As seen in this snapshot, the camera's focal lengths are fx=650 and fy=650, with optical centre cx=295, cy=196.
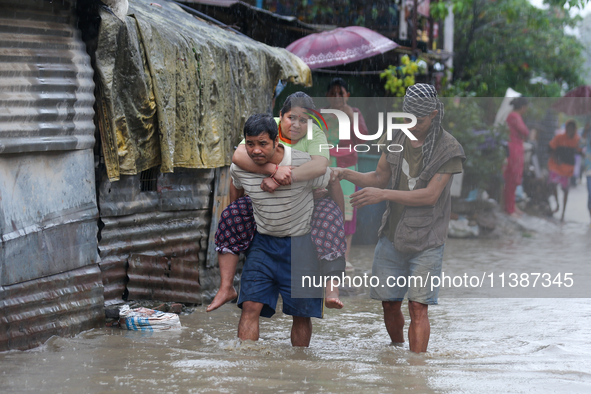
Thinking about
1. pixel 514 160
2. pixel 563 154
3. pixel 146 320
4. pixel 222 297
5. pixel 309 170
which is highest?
pixel 309 170

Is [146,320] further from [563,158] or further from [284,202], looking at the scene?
[563,158]

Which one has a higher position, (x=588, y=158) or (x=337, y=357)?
(x=588, y=158)

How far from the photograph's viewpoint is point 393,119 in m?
4.16

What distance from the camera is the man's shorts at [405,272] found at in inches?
154

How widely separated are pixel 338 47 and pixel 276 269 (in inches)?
235

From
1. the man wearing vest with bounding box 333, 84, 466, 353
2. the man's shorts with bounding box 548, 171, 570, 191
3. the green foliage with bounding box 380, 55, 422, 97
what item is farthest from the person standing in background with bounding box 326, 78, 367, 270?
the green foliage with bounding box 380, 55, 422, 97

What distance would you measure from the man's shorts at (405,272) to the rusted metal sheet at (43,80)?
7.06ft

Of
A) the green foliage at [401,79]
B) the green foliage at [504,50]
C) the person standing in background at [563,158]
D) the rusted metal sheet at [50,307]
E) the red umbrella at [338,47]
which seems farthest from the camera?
the green foliage at [504,50]

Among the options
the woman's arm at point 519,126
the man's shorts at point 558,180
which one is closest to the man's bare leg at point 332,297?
the woman's arm at point 519,126

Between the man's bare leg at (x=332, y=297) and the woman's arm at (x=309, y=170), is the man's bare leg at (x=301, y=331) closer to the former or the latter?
the man's bare leg at (x=332, y=297)

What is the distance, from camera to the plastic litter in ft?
15.1

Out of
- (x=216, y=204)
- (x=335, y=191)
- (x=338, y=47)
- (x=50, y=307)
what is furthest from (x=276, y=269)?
(x=338, y=47)

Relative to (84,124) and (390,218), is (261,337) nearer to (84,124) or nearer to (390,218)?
(390,218)

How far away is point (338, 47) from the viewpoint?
9305 millimetres
